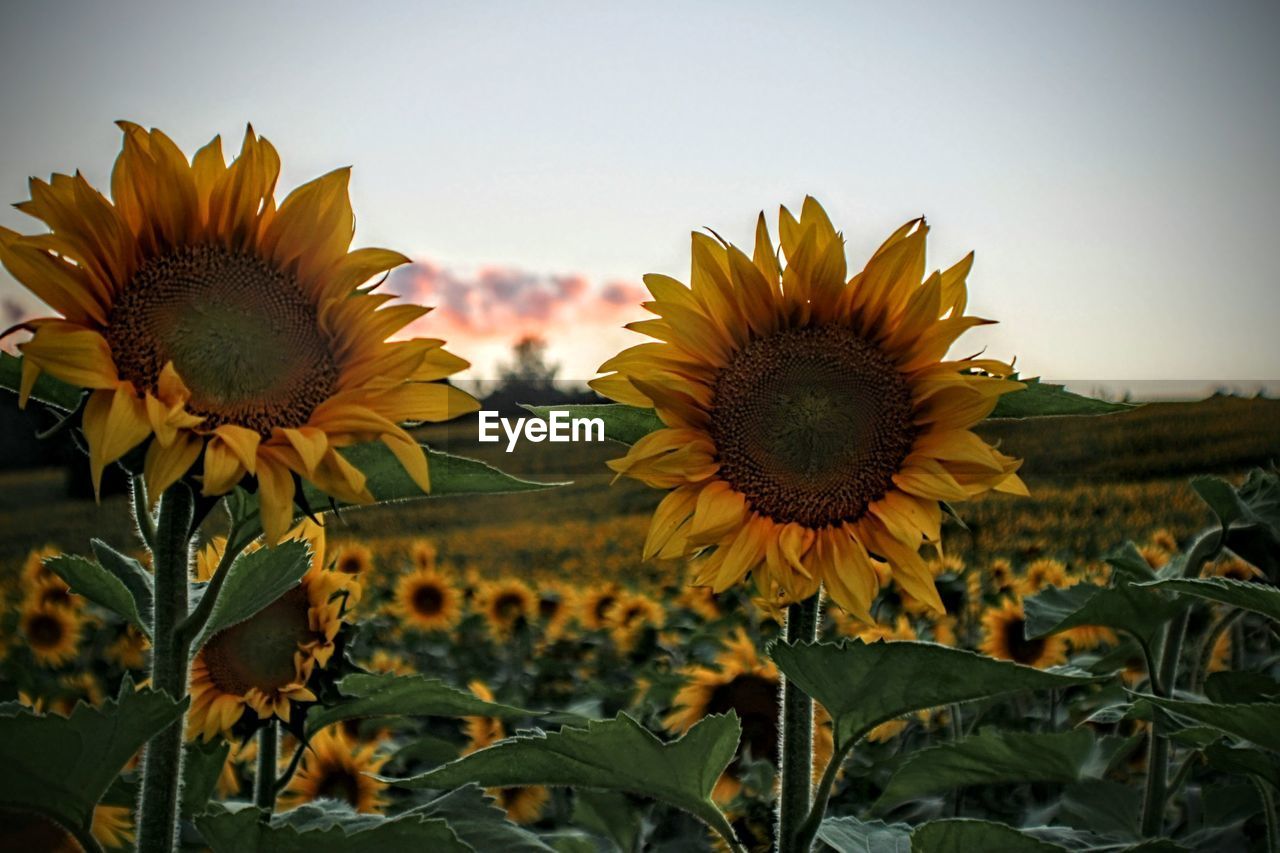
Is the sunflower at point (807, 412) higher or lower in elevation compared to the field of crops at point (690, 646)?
higher

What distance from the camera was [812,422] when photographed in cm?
87

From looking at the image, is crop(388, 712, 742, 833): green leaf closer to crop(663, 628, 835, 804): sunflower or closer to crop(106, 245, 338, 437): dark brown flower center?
crop(106, 245, 338, 437): dark brown flower center

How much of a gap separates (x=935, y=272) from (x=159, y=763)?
2.10ft

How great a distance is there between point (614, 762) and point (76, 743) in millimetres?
329

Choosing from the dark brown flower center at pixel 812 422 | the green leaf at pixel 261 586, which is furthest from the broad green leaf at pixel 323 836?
the dark brown flower center at pixel 812 422

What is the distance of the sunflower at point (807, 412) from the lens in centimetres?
82

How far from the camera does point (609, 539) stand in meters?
3.86

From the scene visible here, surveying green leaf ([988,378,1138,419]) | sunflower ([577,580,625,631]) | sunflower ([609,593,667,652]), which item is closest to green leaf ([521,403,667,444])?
green leaf ([988,378,1138,419])

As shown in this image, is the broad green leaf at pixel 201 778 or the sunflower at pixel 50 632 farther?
the sunflower at pixel 50 632

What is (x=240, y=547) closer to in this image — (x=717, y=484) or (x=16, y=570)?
(x=717, y=484)

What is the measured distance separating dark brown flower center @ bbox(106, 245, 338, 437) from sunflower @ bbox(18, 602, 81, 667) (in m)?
2.35

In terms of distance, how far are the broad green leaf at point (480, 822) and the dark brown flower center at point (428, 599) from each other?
1972 mm

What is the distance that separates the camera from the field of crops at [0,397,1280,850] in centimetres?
124

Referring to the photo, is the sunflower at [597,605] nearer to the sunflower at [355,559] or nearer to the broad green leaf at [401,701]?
the sunflower at [355,559]
